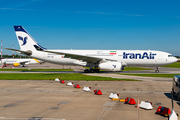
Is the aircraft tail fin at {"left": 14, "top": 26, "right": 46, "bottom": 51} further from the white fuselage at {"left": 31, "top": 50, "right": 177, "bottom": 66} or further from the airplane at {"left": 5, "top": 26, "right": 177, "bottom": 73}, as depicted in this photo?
the white fuselage at {"left": 31, "top": 50, "right": 177, "bottom": 66}

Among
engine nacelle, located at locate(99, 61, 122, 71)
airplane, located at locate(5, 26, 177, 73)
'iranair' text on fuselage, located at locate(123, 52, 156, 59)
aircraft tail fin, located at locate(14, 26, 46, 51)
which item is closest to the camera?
engine nacelle, located at locate(99, 61, 122, 71)

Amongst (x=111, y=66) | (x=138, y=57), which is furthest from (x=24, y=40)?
(x=138, y=57)

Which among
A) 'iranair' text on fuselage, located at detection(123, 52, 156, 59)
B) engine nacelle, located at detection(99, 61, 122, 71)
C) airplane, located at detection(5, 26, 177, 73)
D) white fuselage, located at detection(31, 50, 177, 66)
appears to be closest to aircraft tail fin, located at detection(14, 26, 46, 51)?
airplane, located at detection(5, 26, 177, 73)

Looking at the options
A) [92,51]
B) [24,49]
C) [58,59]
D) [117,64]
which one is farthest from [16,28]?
[117,64]

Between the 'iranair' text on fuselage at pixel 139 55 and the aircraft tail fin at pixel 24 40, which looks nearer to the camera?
the 'iranair' text on fuselage at pixel 139 55

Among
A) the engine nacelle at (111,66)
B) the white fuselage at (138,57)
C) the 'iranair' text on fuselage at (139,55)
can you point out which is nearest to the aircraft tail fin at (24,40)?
the white fuselage at (138,57)

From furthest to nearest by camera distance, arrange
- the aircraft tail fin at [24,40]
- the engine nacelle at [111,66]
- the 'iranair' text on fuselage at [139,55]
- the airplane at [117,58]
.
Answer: the aircraft tail fin at [24,40] < the 'iranair' text on fuselage at [139,55] < the airplane at [117,58] < the engine nacelle at [111,66]

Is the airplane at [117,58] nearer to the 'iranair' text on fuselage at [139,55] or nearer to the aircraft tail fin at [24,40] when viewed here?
the 'iranair' text on fuselage at [139,55]

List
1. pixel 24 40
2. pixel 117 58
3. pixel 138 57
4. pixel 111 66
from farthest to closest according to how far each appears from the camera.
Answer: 1. pixel 24 40
2. pixel 117 58
3. pixel 138 57
4. pixel 111 66

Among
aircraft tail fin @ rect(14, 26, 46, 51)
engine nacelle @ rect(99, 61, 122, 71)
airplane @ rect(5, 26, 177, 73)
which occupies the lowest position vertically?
engine nacelle @ rect(99, 61, 122, 71)

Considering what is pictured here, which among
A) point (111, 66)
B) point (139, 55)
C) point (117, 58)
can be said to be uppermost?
Result: point (139, 55)

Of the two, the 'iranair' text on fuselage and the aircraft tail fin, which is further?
the aircraft tail fin

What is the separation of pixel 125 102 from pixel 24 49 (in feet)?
106

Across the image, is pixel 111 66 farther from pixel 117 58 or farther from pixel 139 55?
pixel 139 55
